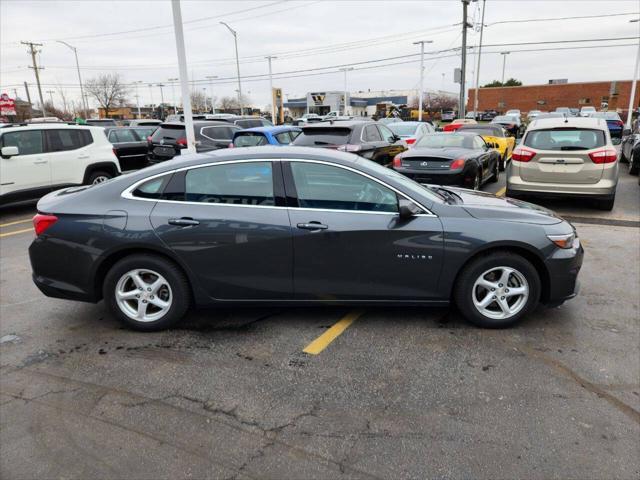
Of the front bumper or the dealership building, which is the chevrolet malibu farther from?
the dealership building

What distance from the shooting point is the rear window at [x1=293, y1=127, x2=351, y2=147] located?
32.9 ft

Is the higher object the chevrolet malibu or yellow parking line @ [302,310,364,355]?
the chevrolet malibu

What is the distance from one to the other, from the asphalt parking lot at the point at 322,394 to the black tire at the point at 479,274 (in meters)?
0.12

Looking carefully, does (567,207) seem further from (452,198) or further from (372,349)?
(372,349)

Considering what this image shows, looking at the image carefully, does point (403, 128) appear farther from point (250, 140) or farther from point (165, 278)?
point (165, 278)

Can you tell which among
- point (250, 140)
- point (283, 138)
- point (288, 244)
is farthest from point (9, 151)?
point (288, 244)

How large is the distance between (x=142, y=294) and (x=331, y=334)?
164cm

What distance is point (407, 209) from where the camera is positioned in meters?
3.90

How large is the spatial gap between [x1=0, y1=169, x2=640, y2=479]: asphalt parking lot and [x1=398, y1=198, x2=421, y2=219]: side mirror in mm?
1008

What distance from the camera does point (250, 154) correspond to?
4.19 metres

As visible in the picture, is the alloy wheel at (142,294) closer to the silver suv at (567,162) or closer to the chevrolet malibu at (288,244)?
the chevrolet malibu at (288,244)

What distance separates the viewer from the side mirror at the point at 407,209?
3.90m

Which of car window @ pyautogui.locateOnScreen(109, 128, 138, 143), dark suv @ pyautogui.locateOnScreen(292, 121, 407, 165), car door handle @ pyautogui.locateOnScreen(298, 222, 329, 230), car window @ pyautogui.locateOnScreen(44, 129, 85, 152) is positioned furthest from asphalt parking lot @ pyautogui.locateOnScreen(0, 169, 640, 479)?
car window @ pyautogui.locateOnScreen(109, 128, 138, 143)

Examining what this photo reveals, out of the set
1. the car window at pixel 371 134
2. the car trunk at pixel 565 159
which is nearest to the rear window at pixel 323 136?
the car window at pixel 371 134
